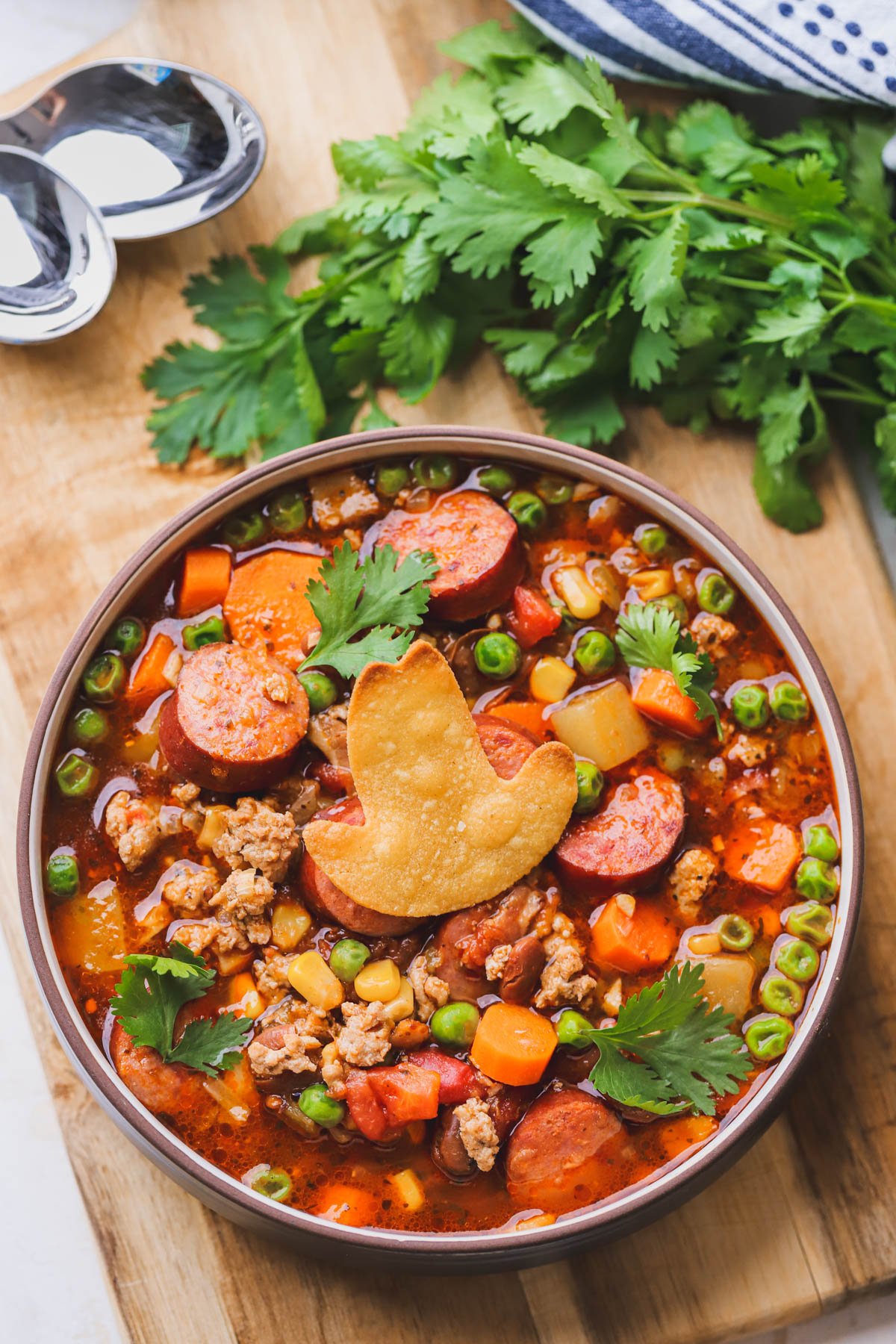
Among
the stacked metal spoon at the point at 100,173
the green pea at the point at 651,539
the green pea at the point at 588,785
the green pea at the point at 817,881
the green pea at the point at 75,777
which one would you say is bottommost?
the green pea at the point at 817,881

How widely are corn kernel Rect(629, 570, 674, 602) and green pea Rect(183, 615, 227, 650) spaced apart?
1146 mm

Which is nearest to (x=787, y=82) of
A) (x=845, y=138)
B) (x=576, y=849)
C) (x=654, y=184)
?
(x=845, y=138)

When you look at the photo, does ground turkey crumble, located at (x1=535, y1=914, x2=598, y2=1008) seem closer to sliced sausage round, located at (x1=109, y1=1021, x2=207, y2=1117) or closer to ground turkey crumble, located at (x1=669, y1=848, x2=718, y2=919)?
ground turkey crumble, located at (x1=669, y1=848, x2=718, y2=919)

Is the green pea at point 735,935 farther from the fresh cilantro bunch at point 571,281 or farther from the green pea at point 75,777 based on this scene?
the green pea at point 75,777

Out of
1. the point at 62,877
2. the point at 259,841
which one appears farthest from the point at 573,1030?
the point at 62,877

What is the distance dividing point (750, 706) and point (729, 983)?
738mm

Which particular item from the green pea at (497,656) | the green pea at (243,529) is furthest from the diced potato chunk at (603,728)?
the green pea at (243,529)

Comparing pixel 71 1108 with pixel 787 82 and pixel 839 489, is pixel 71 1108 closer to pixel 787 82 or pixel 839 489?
pixel 839 489

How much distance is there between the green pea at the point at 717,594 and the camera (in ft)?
11.2

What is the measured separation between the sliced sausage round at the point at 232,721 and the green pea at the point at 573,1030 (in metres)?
0.98

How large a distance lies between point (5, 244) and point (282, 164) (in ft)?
2.87

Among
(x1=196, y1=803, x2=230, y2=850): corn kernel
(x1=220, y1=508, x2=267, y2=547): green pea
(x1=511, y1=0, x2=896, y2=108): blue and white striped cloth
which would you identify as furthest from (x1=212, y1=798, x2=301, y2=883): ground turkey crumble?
(x1=511, y1=0, x2=896, y2=108): blue and white striped cloth

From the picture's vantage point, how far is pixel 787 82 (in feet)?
11.8

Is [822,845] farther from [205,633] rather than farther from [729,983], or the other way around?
[205,633]
